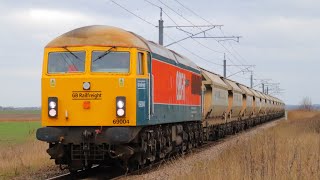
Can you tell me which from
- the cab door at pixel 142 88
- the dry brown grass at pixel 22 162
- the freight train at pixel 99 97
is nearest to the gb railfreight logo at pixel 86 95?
the freight train at pixel 99 97

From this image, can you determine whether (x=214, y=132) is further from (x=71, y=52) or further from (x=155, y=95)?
(x=71, y=52)

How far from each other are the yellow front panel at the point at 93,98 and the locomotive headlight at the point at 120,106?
9cm

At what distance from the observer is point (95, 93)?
493 inches

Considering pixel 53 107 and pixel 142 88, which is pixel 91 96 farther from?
pixel 142 88

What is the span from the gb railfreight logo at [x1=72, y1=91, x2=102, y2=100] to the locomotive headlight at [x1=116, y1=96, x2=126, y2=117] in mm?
456

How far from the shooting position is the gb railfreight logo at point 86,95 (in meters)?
12.5

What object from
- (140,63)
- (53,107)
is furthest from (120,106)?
(53,107)

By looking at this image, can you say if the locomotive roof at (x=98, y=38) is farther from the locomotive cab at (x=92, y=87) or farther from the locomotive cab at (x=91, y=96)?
the locomotive cab at (x=92, y=87)

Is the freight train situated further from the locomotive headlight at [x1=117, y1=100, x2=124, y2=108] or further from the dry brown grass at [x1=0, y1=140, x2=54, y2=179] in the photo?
the dry brown grass at [x1=0, y1=140, x2=54, y2=179]

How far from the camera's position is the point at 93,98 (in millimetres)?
12516

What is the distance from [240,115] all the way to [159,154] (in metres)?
22.5

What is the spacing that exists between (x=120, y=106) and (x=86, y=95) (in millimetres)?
866

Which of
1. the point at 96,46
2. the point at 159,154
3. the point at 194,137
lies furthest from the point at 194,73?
the point at 96,46

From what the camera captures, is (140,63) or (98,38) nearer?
(98,38)
